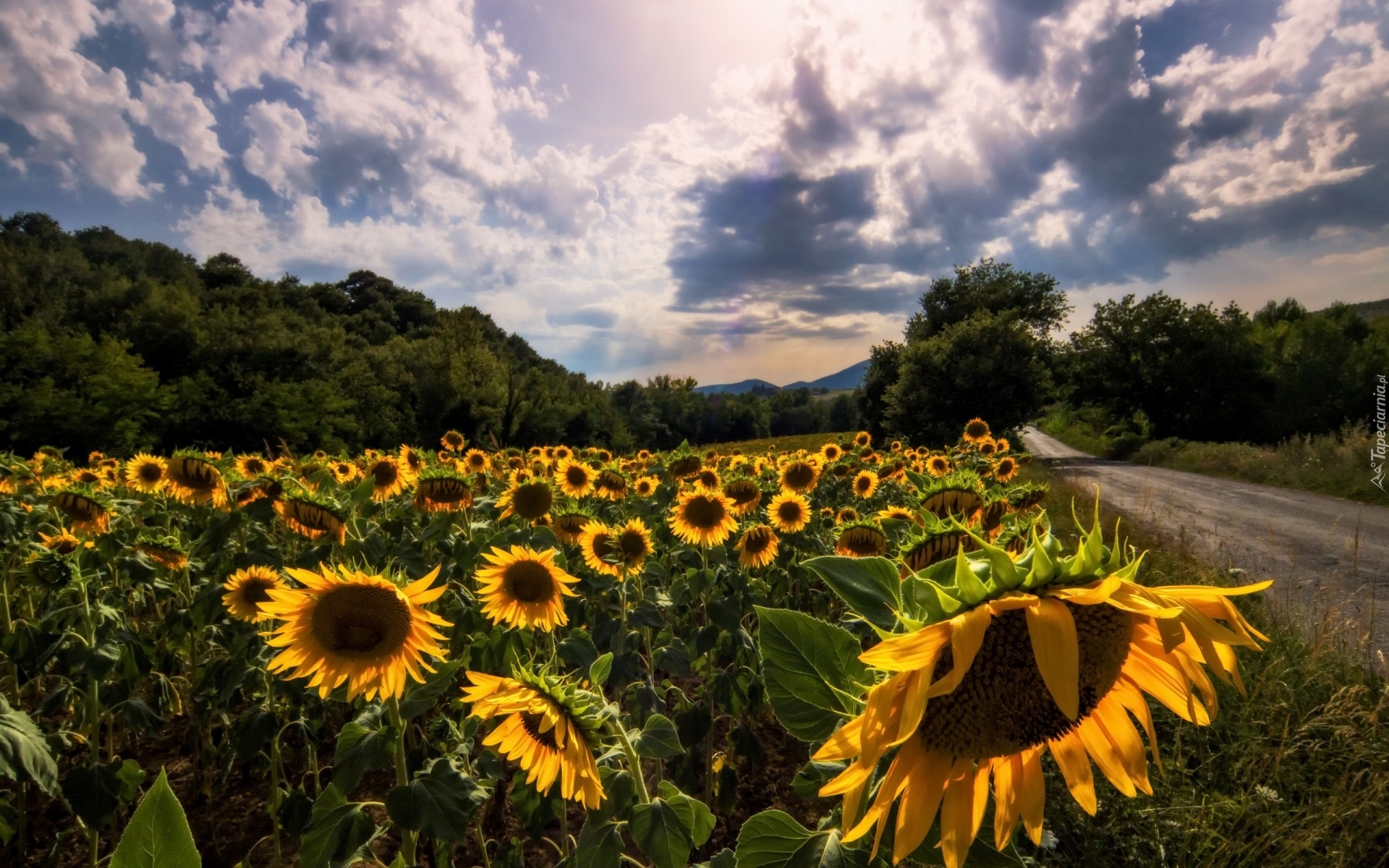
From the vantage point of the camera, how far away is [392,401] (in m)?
34.5

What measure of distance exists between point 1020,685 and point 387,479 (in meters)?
4.05

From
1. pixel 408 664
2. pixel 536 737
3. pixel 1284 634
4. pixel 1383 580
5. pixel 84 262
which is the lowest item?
pixel 1383 580

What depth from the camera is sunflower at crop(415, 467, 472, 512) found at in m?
3.22

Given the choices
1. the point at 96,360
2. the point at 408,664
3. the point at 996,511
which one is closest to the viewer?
the point at 408,664

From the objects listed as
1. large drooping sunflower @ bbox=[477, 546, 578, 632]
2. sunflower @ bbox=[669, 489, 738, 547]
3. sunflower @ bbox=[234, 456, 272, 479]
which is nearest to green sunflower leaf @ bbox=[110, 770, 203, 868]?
large drooping sunflower @ bbox=[477, 546, 578, 632]

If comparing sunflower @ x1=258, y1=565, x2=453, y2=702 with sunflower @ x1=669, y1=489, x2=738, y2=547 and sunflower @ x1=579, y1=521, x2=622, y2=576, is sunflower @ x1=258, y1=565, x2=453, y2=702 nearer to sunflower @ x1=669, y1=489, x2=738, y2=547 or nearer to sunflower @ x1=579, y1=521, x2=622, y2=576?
sunflower @ x1=579, y1=521, x2=622, y2=576

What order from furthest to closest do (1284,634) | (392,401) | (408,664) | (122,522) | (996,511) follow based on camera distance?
(392,401) → (1284,634) → (122,522) → (996,511) → (408,664)

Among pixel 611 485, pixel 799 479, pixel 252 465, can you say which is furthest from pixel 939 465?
pixel 252 465

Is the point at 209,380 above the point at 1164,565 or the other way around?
above

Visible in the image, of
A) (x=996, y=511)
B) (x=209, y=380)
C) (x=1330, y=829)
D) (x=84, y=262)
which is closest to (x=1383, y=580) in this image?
(x=1330, y=829)

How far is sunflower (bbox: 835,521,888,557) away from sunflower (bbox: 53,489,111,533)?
12.2 ft

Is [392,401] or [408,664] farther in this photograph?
[392,401]

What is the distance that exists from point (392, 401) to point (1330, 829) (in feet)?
121

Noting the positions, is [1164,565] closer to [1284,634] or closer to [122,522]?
[1284,634]
